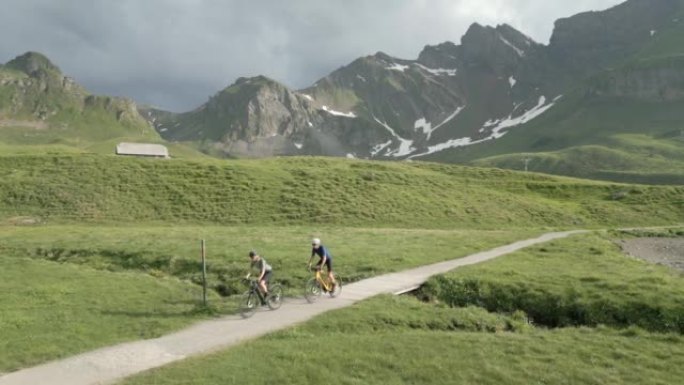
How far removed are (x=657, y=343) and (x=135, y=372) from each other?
16025mm

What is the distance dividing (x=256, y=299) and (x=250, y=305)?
15.1 inches

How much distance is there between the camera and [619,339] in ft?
56.4

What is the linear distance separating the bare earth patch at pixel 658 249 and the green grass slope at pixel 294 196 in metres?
18.3

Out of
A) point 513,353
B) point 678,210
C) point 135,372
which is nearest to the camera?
point 135,372

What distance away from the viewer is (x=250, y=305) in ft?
67.2

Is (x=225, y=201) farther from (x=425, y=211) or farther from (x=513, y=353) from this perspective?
(x=513, y=353)

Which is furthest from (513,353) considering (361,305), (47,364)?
(47,364)

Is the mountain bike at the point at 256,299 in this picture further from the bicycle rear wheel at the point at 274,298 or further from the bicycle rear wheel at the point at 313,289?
the bicycle rear wheel at the point at 313,289

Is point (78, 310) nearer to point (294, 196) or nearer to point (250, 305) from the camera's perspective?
point (250, 305)

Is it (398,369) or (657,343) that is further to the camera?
(657,343)

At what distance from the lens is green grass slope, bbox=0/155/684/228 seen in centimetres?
6328

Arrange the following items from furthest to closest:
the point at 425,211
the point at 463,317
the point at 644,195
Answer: the point at 644,195
the point at 425,211
the point at 463,317

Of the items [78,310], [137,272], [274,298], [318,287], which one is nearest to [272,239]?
[137,272]

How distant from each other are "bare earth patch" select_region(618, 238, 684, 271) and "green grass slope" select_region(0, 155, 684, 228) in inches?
721
